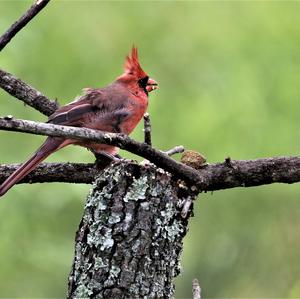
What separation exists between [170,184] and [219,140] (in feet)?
7.88

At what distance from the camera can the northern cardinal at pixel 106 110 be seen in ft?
13.2

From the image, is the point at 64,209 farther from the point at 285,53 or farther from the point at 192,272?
the point at 285,53

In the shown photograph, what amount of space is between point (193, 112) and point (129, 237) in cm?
273

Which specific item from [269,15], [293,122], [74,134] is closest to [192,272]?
[293,122]

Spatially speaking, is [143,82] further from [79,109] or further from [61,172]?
[61,172]

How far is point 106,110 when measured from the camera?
14.9 feet

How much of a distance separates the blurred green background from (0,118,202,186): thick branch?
2.00 metres

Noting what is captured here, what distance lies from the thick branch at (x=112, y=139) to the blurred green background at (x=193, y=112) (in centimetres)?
200

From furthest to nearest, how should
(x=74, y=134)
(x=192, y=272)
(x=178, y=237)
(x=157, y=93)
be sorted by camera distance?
(x=192, y=272) → (x=157, y=93) → (x=178, y=237) → (x=74, y=134)

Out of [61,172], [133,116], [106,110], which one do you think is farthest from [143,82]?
[61,172]

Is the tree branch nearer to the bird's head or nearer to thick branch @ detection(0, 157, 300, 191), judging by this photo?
thick branch @ detection(0, 157, 300, 191)

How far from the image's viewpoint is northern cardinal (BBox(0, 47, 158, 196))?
4027mm

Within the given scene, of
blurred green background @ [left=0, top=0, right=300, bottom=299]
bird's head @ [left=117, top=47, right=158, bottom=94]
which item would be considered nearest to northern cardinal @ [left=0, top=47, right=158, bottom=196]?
bird's head @ [left=117, top=47, right=158, bottom=94]

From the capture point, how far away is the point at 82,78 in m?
5.92
